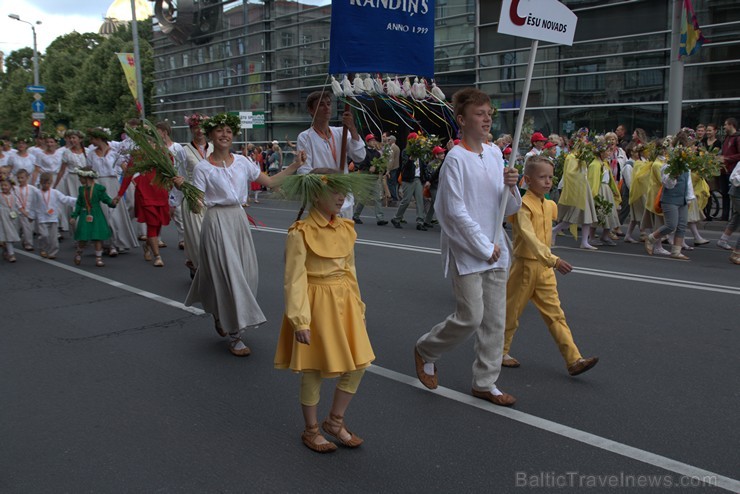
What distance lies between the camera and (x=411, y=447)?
401 centimetres

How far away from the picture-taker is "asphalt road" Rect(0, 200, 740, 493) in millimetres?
3707

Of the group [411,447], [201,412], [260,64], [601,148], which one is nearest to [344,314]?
[411,447]

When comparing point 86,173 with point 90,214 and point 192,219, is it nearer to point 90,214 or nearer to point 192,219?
point 90,214

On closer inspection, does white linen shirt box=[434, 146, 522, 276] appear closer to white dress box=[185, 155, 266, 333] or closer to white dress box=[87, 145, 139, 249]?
white dress box=[185, 155, 266, 333]

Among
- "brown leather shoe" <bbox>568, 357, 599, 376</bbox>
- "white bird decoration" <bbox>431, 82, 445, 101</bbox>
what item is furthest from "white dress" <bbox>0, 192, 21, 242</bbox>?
"brown leather shoe" <bbox>568, 357, 599, 376</bbox>

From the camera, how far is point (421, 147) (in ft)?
46.9

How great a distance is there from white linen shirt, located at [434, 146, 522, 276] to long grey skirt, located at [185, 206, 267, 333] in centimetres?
218

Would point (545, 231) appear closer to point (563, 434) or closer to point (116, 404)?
point (563, 434)

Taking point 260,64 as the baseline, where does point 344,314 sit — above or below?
below

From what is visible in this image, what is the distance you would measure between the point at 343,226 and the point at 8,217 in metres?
9.24

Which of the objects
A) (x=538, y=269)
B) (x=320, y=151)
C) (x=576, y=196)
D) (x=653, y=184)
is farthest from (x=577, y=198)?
(x=538, y=269)

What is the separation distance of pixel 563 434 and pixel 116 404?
305 cm

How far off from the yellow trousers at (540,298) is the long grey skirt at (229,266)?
86.4 inches

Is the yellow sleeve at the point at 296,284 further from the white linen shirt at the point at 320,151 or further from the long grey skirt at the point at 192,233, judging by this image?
the long grey skirt at the point at 192,233
